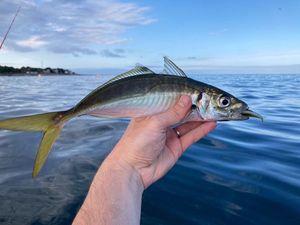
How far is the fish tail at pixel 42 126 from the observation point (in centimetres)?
302

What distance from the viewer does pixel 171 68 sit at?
3.66 m

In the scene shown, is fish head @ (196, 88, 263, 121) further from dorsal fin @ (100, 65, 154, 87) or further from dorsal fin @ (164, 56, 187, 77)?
dorsal fin @ (100, 65, 154, 87)

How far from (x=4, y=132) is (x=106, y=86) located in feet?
26.7

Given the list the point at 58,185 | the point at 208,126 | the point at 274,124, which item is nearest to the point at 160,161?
the point at 208,126

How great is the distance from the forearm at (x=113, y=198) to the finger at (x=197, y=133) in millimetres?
767

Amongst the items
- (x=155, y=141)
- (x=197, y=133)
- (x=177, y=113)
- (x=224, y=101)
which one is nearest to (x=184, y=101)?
(x=177, y=113)

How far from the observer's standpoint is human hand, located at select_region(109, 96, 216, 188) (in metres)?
3.44

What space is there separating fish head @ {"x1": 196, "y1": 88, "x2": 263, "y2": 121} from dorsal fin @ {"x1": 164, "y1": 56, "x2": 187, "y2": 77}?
0.33 m

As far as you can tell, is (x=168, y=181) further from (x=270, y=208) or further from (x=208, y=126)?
(x=208, y=126)

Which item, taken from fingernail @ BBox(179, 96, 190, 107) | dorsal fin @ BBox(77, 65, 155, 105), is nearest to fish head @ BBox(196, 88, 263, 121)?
fingernail @ BBox(179, 96, 190, 107)

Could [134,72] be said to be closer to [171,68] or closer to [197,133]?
[171,68]

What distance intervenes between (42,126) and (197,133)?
5.65 feet

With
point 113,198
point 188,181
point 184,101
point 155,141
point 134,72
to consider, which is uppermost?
point 134,72

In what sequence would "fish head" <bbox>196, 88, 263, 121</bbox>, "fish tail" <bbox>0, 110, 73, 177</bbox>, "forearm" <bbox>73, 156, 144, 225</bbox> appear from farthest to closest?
1. "fish head" <bbox>196, 88, 263, 121</bbox>
2. "forearm" <bbox>73, 156, 144, 225</bbox>
3. "fish tail" <bbox>0, 110, 73, 177</bbox>
